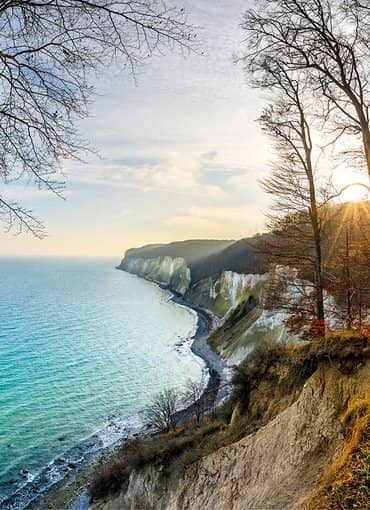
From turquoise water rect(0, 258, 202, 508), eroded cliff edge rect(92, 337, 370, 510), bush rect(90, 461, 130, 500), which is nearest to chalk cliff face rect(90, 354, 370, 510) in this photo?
eroded cliff edge rect(92, 337, 370, 510)

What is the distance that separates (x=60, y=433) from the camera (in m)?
26.2

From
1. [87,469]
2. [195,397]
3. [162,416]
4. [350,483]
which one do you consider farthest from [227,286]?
[350,483]

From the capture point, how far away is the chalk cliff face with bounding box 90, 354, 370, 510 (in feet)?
20.9

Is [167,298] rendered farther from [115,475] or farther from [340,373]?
[340,373]

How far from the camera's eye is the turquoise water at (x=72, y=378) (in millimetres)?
23828

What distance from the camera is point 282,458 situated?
7492 millimetres

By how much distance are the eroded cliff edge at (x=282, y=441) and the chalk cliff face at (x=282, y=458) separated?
18mm

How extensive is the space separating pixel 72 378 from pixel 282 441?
1261 inches

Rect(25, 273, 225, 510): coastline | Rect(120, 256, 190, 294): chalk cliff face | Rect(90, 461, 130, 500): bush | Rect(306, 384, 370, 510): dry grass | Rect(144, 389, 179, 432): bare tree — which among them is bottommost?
Rect(25, 273, 225, 510): coastline

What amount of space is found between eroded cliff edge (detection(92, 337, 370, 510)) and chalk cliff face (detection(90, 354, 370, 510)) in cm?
2

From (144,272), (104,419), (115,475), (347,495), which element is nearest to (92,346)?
(104,419)

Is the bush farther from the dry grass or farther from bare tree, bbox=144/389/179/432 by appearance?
the dry grass

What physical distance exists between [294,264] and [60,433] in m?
22.9

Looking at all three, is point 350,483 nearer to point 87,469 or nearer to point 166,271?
point 87,469
